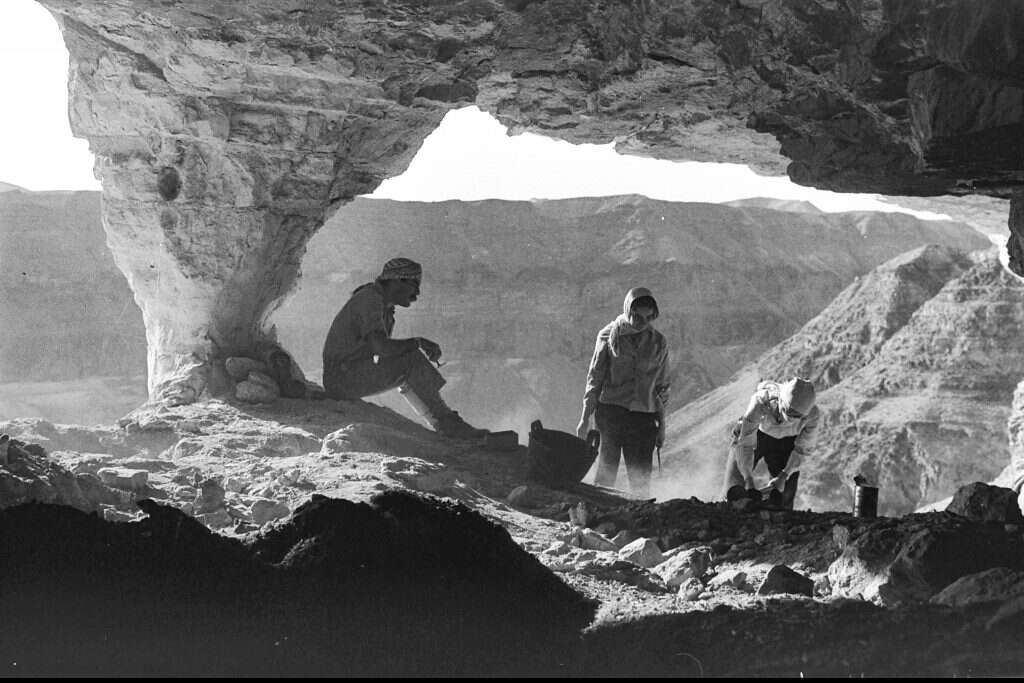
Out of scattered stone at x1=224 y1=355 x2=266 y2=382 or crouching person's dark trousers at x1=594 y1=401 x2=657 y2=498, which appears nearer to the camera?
crouching person's dark trousers at x1=594 y1=401 x2=657 y2=498

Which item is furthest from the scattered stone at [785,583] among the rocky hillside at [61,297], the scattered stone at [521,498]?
the rocky hillside at [61,297]

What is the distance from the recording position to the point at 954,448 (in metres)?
22.7

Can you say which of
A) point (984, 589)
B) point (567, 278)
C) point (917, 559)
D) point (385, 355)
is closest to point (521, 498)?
point (385, 355)

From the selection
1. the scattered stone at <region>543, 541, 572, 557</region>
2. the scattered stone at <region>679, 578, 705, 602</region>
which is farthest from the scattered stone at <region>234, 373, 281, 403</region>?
the scattered stone at <region>679, 578, 705, 602</region>

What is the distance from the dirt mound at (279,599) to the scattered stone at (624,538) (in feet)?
3.91

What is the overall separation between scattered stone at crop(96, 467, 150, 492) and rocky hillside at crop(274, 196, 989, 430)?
2268cm

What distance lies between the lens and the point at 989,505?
5.68 metres

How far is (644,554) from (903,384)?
21450 millimetres

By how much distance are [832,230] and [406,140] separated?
36.0 meters

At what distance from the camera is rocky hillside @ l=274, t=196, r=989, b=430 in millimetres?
32156

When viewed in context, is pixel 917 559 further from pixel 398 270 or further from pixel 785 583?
pixel 398 270

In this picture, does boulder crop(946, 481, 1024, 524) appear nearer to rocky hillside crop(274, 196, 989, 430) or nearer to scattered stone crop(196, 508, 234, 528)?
scattered stone crop(196, 508, 234, 528)

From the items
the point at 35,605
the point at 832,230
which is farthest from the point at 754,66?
the point at 832,230

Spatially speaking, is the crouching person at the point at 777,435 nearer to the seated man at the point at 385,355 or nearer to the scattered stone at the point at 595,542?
the scattered stone at the point at 595,542
